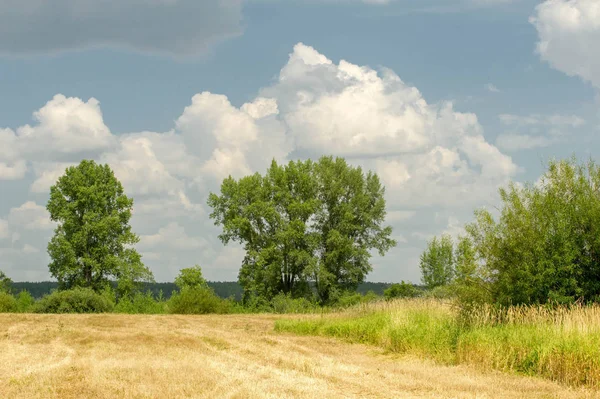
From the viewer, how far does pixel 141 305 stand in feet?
132

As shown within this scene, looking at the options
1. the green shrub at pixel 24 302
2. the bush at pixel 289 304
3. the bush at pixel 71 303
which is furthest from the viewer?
the bush at pixel 289 304

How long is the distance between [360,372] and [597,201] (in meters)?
14.1

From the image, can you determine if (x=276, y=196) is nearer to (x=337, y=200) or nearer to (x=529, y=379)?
(x=337, y=200)

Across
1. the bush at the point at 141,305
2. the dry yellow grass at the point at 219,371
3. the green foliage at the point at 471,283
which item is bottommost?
the dry yellow grass at the point at 219,371

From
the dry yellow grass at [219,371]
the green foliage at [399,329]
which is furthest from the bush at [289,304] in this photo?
the dry yellow grass at [219,371]

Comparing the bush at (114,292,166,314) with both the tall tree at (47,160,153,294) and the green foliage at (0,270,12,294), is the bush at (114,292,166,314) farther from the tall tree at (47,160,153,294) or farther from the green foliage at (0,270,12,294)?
the green foliage at (0,270,12,294)


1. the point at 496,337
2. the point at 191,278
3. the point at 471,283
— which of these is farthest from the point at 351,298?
the point at 496,337

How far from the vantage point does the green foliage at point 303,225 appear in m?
49.1

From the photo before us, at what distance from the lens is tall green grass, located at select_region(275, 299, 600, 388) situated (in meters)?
13.4

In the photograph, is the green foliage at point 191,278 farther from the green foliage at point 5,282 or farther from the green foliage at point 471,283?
the green foliage at point 471,283

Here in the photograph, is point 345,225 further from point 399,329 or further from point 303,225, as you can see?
point 399,329

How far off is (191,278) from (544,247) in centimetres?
3163

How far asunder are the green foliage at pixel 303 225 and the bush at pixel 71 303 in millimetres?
15788

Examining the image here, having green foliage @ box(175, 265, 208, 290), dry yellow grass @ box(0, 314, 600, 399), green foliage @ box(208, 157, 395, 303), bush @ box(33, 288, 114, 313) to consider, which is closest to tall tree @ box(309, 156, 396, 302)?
green foliage @ box(208, 157, 395, 303)
